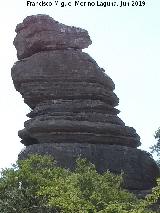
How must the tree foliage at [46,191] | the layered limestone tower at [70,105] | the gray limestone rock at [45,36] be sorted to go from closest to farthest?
1. the tree foliage at [46,191]
2. the layered limestone tower at [70,105]
3. the gray limestone rock at [45,36]

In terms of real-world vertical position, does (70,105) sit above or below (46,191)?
above

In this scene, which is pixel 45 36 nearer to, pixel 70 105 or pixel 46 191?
pixel 70 105

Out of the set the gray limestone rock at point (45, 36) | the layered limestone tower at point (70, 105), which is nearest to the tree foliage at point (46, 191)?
the layered limestone tower at point (70, 105)

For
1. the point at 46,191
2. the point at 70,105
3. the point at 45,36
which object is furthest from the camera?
the point at 45,36

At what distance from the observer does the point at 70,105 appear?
50562 millimetres

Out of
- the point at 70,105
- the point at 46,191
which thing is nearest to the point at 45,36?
the point at 70,105

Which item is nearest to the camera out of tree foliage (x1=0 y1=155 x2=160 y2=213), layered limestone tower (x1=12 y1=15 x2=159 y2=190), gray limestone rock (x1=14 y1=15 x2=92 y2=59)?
tree foliage (x1=0 y1=155 x2=160 y2=213)

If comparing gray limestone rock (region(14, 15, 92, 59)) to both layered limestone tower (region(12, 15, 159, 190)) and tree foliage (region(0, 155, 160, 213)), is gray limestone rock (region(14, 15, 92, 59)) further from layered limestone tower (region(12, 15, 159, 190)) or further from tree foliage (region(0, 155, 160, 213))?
tree foliage (region(0, 155, 160, 213))

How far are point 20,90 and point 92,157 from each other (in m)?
14.0

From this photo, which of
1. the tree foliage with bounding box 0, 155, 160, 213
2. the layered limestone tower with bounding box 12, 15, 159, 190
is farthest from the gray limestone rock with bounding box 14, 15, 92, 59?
the tree foliage with bounding box 0, 155, 160, 213

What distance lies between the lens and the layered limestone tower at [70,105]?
47.1 metres

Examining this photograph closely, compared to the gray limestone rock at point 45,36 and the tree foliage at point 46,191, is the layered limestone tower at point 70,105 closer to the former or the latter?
the gray limestone rock at point 45,36

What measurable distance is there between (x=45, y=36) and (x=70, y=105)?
34.8 feet

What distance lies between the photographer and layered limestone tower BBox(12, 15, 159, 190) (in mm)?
47125
